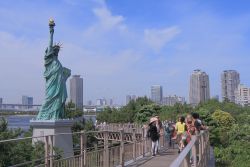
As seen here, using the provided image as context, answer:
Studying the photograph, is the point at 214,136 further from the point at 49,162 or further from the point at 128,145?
the point at 49,162

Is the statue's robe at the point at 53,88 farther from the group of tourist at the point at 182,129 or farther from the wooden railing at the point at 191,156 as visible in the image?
the wooden railing at the point at 191,156

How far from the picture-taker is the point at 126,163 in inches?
572

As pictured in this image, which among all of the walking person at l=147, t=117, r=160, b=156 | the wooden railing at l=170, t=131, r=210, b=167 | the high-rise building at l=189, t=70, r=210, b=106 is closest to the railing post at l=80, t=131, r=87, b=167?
the wooden railing at l=170, t=131, r=210, b=167

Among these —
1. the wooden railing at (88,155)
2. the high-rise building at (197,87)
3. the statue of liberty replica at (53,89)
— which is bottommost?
the wooden railing at (88,155)

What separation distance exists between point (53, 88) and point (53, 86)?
154 mm

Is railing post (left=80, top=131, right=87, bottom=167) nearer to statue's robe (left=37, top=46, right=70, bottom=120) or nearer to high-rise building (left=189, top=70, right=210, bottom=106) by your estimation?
statue's robe (left=37, top=46, right=70, bottom=120)

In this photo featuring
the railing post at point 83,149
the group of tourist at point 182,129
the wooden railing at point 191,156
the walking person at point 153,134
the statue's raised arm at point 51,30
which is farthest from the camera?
the statue's raised arm at point 51,30

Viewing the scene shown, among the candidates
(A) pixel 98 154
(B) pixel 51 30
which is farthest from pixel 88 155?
(B) pixel 51 30

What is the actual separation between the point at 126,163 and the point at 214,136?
33.7 metres

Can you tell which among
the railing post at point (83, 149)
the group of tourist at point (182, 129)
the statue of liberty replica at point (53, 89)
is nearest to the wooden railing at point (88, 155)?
the railing post at point (83, 149)

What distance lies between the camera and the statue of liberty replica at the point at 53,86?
30203 millimetres

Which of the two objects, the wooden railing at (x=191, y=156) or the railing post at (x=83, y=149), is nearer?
the wooden railing at (x=191, y=156)

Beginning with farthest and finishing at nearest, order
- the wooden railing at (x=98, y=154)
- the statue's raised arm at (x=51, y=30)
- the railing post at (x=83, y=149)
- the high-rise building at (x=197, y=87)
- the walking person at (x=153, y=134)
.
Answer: the high-rise building at (x=197, y=87) → the statue's raised arm at (x=51, y=30) → the walking person at (x=153, y=134) → the railing post at (x=83, y=149) → the wooden railing at (x=98, y=154)

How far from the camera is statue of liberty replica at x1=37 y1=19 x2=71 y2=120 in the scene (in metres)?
30.2
